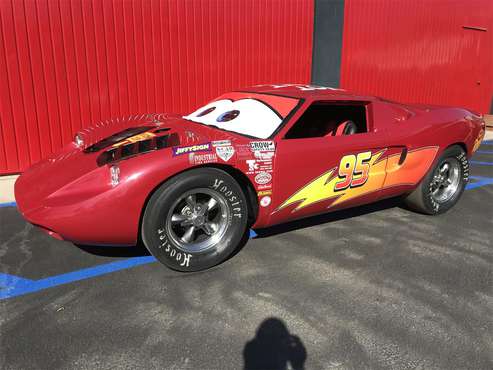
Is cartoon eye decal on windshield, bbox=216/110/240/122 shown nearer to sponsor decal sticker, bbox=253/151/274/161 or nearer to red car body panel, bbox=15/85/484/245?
red car body panel, bbox=15/85/484/245

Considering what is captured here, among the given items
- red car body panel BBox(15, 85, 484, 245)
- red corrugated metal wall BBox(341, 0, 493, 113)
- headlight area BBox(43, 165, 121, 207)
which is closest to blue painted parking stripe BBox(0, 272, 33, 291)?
red car body panel BBox(15, 85, 484, 245)

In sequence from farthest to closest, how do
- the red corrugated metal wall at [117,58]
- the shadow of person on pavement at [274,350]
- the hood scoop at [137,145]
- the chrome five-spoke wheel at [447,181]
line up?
the red corrugated metal wall at [117,58] → the chrome five-spoke wheel at [447,181] → the hood scoop at [137,145] → the shadow of person on pavement at [274,350]

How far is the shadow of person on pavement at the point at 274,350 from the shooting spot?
80.1 inches

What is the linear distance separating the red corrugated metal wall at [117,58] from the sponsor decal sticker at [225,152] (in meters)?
3.53

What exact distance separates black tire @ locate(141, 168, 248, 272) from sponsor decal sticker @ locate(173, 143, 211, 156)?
15cm

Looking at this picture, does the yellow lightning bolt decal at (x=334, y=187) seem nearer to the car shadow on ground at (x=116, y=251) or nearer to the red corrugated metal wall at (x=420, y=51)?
the car shadow on ground at (x=116, y=251)

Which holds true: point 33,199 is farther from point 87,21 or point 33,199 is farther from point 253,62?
point 253,62

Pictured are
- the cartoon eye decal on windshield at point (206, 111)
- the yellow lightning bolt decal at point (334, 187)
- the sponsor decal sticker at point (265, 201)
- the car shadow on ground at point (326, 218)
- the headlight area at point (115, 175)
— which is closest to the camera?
the headlight area at point (115, 175)

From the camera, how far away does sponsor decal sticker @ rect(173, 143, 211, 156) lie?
272 centimetres

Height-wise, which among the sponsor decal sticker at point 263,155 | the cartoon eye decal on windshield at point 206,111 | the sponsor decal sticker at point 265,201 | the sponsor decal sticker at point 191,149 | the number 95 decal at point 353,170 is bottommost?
the sponsor decal sticker at point 265,201

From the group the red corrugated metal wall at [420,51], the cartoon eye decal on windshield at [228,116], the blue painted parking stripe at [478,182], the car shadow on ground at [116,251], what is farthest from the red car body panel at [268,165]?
the red corrugated metal wall at [420,51]

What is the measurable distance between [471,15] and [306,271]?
1102cm

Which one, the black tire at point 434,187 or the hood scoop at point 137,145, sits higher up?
the hood scoop at point 137,145

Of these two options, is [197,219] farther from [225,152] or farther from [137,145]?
[137,145]
